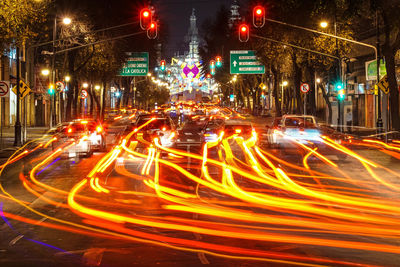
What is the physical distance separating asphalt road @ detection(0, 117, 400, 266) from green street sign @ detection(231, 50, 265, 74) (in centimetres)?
3899

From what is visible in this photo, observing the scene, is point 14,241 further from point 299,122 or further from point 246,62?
point 246,62

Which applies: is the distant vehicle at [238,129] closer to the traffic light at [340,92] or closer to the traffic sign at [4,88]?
the traffic sign at [4,88]

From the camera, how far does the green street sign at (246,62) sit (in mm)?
59406

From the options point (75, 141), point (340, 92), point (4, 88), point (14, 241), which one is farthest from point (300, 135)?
point (14, 241)

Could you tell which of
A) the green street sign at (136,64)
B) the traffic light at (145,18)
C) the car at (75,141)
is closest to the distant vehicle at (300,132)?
the traffic light at (145,18)

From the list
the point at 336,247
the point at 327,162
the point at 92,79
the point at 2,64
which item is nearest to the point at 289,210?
the point at 336,247

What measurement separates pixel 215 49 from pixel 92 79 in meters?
28.5

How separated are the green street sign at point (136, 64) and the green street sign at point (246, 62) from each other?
8.71 metres

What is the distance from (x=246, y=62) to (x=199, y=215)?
4943 cm

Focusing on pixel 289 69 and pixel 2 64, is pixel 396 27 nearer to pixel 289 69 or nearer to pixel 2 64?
pixel 289 69

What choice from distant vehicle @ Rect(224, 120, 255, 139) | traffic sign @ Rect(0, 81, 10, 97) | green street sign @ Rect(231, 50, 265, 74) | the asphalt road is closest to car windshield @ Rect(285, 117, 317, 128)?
distant vehicle @ Rect(224, 120, 255, 139)

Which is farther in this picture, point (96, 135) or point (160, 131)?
→ point (96, 135)

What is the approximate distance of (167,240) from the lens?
28.9ft

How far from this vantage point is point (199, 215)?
11.0 metres
